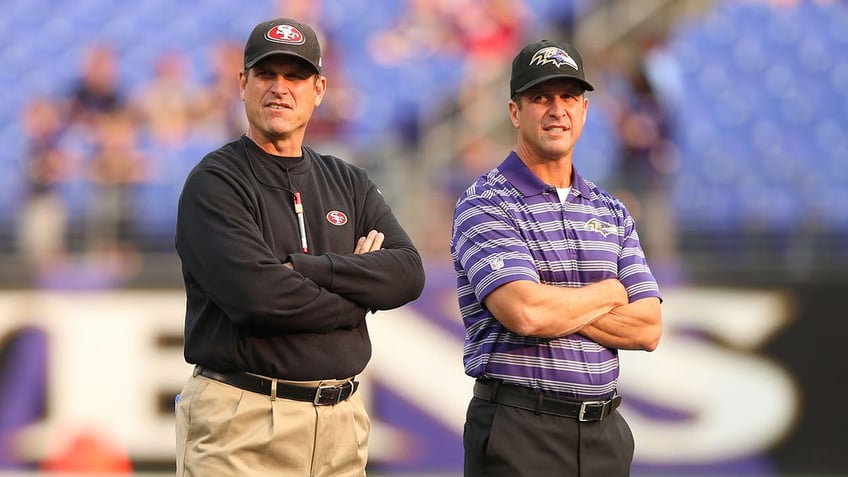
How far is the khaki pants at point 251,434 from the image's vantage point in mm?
3580

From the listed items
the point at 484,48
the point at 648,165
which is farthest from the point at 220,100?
the point at 648,165

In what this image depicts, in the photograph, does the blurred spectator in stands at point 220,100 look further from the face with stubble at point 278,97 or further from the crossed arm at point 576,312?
the crossed arm at point 576,312

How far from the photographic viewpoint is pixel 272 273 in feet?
11.8

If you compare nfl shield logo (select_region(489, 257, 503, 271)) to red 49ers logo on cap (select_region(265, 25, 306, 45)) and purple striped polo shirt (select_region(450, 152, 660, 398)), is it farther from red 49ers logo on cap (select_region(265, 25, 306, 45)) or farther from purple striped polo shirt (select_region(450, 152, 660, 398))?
red 49ers logo on cap (select_region(265, 25, 306, 45))

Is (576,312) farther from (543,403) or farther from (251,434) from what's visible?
(251,434)

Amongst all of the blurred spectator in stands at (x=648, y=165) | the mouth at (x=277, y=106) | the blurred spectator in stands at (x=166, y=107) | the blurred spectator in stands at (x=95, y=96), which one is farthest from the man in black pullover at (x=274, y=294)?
the blurred spectator in stands at (x=166, y=107)

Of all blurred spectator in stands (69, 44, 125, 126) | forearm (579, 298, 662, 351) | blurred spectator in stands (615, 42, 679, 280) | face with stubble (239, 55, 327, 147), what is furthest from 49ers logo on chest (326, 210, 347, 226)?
blurred spectator in stands (69, 44, 125, 126)

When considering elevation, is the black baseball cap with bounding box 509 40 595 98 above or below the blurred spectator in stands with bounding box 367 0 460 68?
below

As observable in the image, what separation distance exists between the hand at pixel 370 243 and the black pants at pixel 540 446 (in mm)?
653

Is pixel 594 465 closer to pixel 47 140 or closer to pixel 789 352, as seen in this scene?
pixel 789 352

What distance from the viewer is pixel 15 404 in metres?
7.42

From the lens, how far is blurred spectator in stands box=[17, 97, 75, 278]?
301 inches

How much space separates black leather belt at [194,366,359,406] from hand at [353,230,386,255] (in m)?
0.48

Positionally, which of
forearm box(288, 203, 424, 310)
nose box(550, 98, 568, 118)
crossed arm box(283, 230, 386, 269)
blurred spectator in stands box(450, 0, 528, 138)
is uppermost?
blurred spectator in stands box(450, 0, 528, 138)
